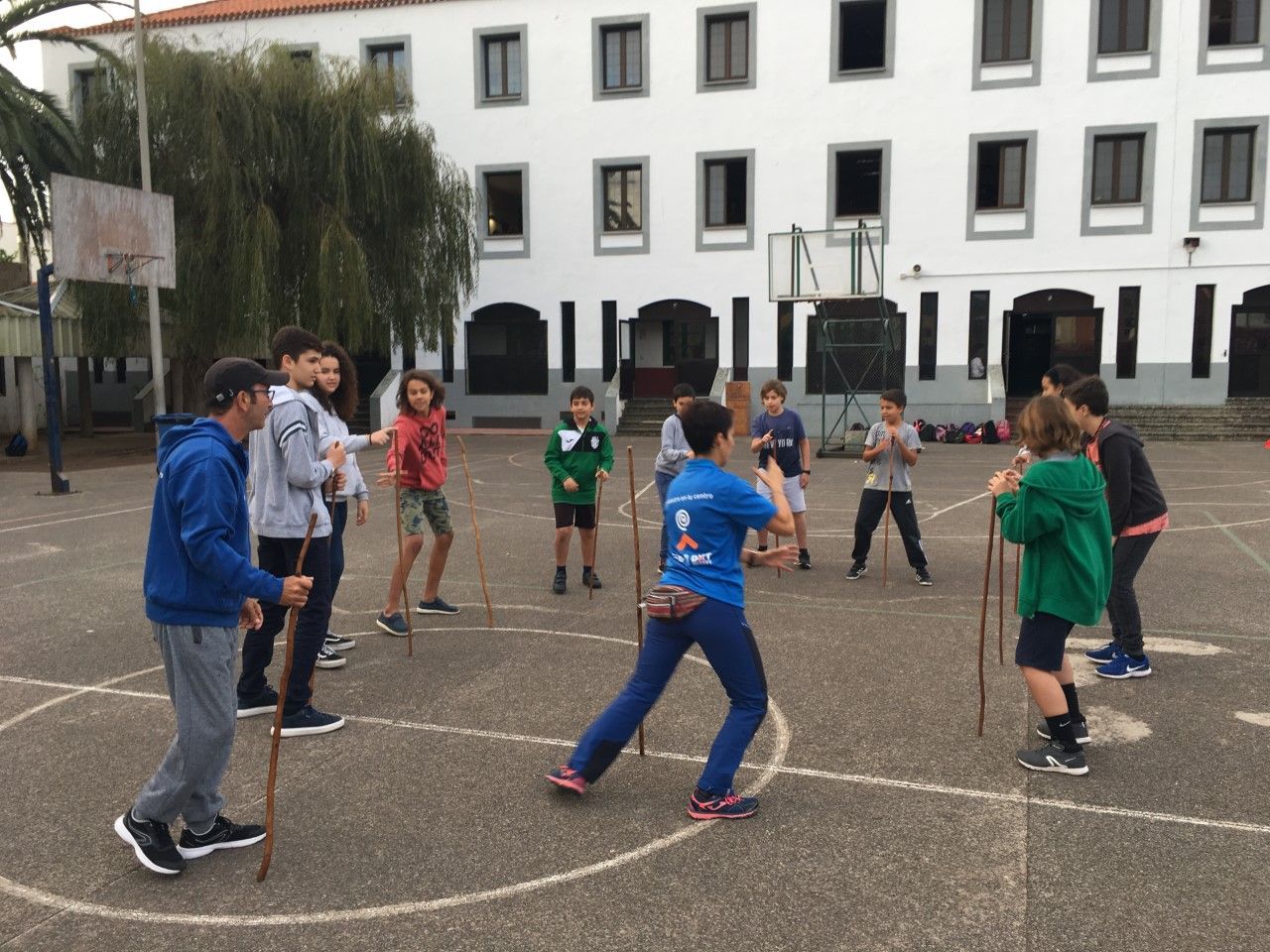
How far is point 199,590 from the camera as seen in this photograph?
3637 mm

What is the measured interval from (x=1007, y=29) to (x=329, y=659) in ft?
87.5

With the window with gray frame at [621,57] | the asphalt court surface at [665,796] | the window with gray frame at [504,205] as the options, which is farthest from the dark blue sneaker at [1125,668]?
the window with gray frame at [504,205]

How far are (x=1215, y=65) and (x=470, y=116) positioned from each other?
20331 mm

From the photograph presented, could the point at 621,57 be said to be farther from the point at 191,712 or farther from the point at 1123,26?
the point at 191,712

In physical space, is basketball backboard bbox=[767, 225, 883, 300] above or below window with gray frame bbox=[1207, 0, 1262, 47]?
below

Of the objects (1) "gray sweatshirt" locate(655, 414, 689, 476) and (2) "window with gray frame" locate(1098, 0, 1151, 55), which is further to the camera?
(2) "window with gray frame" locate(1098, 0, 1151, 55)

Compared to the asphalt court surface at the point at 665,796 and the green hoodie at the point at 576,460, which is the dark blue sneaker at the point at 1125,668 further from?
the green hoodie at the point at 576,460

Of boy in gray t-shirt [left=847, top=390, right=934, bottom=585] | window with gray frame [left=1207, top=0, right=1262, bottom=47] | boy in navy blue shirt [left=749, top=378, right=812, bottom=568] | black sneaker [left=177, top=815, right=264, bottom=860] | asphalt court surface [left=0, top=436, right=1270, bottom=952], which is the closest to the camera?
asphalt court surface [left=0, top=436, right=1270, bottom=952]

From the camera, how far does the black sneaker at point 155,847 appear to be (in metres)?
3.73

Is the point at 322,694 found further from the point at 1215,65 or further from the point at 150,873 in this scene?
the point at 1215,65

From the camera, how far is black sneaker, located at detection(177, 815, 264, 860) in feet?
12.7

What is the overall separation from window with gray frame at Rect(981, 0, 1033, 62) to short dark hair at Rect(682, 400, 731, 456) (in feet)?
86.5

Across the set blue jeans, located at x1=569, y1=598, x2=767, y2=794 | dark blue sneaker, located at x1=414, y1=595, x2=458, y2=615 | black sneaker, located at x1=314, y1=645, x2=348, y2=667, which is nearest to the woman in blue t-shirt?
blue jeans, located at x1=569, y1=598, x2=767, y2=794

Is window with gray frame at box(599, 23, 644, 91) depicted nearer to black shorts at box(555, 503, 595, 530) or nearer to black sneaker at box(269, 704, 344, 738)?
black shorts at box(555, 503, 595, 530)
